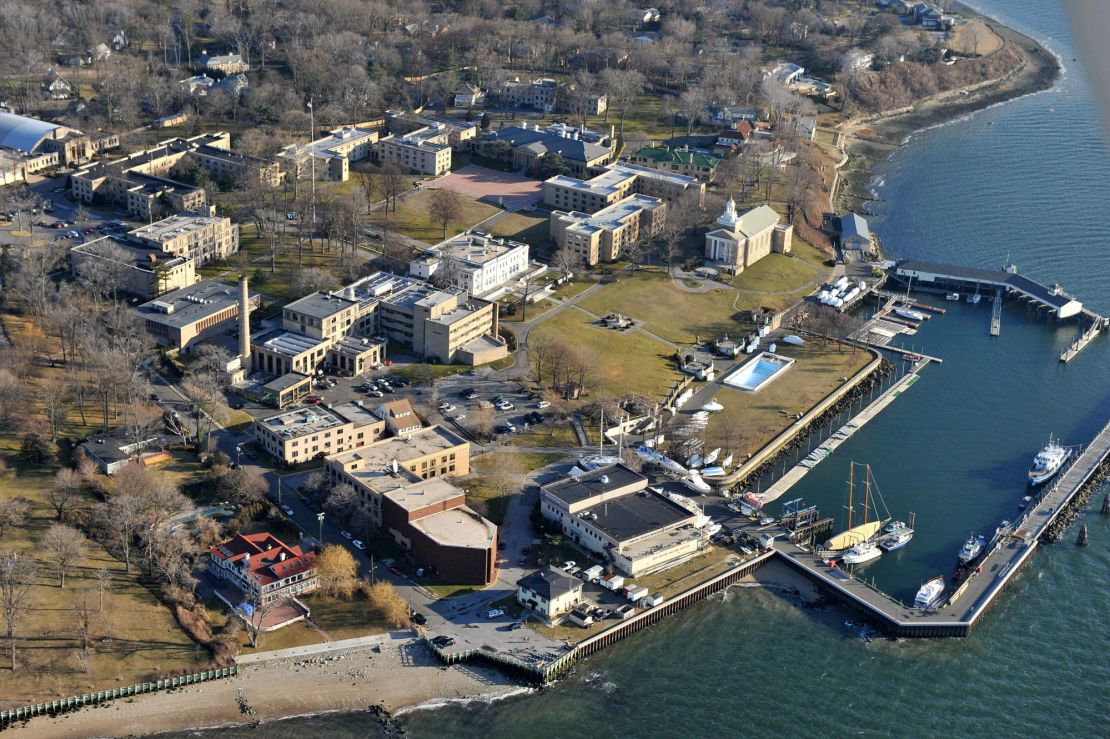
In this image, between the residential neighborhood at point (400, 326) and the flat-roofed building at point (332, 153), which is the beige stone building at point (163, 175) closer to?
the residential neighborhood at point (400, 326)

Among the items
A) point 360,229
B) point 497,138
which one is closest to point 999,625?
point 360,229

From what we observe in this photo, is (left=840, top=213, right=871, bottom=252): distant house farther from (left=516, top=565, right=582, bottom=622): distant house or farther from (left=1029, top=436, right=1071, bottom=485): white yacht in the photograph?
(left=516, top=565, right=582, bottom=622): distant house

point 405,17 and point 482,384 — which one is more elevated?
point 405,17

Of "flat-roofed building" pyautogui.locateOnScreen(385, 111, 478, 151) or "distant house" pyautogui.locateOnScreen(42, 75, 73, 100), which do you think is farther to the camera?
"distant house" pyautogui.locateOnScreen(42, 75, 73, 100)

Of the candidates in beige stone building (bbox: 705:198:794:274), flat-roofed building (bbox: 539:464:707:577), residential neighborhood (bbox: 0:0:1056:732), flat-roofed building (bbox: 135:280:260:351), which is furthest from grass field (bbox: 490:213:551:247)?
flat-roofed building (bbox: 539:464:707:577)

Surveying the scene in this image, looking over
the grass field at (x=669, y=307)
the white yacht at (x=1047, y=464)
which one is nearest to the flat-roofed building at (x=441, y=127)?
the grass field at (x=669, y=307)

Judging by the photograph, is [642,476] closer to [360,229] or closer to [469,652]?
[469,652]
